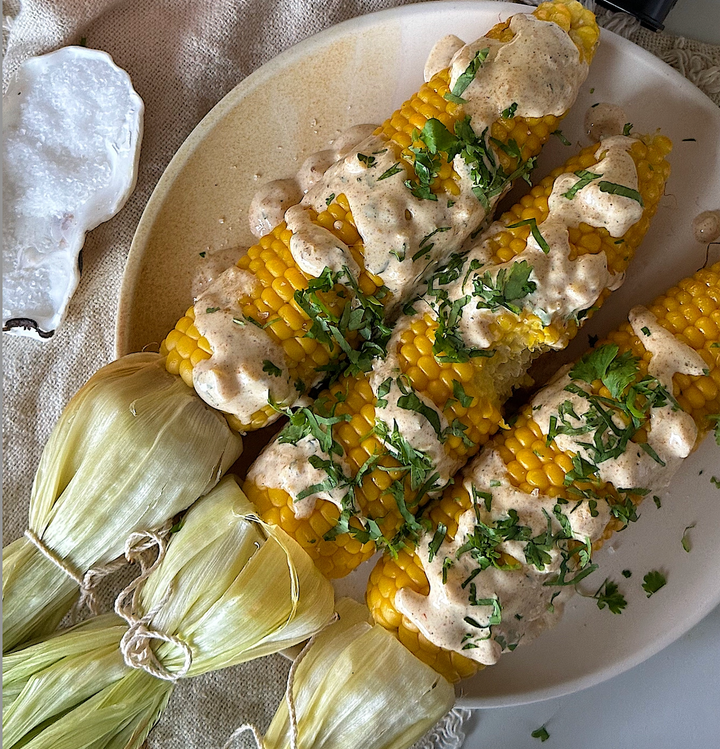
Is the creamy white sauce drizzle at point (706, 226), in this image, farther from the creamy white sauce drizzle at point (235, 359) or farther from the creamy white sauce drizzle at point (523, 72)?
the creamy white sauce drizzle at point (235, 359)

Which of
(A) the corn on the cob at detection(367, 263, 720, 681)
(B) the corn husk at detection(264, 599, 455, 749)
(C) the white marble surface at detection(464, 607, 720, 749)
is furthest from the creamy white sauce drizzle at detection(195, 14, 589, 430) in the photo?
(C) the white marble surface at detection(464, 607, 720, 749)

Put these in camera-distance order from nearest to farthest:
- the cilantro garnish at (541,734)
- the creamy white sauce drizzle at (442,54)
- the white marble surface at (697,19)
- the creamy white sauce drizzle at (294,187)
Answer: the creamy white sauce drizzle at (442,54)
the creamy white sauce drizzle at (294,187)
the white marble surface at (697,19)
the cilantro garnish at (541,734)

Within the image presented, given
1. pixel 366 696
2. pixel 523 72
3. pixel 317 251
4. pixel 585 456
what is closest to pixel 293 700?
pixel 366 696

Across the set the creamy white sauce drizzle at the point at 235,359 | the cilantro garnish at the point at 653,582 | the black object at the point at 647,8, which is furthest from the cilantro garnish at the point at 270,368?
the black object at the point at 647,8

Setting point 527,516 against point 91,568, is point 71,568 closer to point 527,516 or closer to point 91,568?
point 91,568

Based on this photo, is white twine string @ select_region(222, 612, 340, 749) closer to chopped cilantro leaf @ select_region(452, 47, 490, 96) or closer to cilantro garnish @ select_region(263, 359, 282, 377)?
cilantro garnish @ select_region(263, 359, 282, 377)

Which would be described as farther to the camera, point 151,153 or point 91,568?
point 151,153
